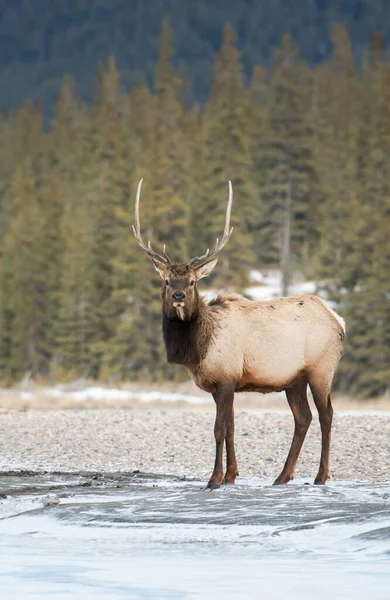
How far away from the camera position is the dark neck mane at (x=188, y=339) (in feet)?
41.7

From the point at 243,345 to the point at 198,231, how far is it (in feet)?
147

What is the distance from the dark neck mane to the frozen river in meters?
1.34

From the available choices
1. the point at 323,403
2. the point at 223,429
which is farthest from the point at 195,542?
the point at 323,403

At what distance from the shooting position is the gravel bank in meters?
15.4

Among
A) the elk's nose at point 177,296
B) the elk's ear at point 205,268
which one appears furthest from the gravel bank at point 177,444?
the elk's nose at point 177,296

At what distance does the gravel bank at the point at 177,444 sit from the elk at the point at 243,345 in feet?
5.21

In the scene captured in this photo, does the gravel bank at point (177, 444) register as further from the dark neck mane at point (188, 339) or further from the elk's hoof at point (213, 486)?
the dark neck mane at point (188, 339)

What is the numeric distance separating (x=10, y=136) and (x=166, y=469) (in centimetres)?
8776

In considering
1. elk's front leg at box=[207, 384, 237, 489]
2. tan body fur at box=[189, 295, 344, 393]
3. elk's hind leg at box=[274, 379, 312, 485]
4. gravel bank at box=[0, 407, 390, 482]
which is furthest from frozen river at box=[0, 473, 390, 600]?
gravel bank at box=[0, 407, 390, 482]

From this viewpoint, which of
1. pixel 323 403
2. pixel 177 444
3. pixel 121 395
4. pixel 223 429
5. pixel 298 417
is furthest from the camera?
pixel 121 395

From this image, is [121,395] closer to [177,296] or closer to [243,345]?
[243,345]

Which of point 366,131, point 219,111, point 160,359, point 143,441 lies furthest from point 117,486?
point 366,131

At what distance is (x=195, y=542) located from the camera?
9.93 metres

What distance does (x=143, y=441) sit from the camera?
18.0 meters
